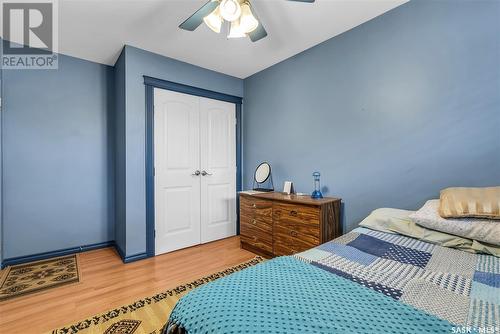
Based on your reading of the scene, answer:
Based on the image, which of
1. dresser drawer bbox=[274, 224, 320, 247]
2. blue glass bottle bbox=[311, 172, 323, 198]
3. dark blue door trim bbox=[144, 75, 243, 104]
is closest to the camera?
dresser drawer bbox=[274, 224, 320, 247]

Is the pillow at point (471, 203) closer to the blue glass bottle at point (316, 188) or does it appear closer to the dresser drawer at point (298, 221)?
the dresser drawer at point (298, 221)

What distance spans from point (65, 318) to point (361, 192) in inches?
105

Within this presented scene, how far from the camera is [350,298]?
2.65ft

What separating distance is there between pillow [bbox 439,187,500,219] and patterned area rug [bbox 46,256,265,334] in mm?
1967

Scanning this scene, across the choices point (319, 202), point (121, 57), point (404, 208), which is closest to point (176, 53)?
point (121, 57)

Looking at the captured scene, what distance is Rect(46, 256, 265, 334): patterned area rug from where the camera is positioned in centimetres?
153

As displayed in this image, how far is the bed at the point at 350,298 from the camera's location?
68 cm

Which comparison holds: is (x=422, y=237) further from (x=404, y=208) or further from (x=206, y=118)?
(x=206, y=118)

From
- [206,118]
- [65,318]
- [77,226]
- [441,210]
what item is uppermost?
[206,118]

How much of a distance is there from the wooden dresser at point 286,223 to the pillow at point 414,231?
0.49 metres

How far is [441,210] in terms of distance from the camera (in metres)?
1.42

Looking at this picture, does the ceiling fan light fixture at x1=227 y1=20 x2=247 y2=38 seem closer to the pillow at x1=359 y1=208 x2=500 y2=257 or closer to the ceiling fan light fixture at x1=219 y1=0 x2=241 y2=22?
the ceiling fan light fixture at x1=219 y1=0 x2=241 y2=22

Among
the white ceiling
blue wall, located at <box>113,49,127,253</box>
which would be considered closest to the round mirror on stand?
the white ceiling

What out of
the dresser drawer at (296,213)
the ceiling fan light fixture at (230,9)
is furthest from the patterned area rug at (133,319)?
the ceiling fan light fixture at (230,9)
